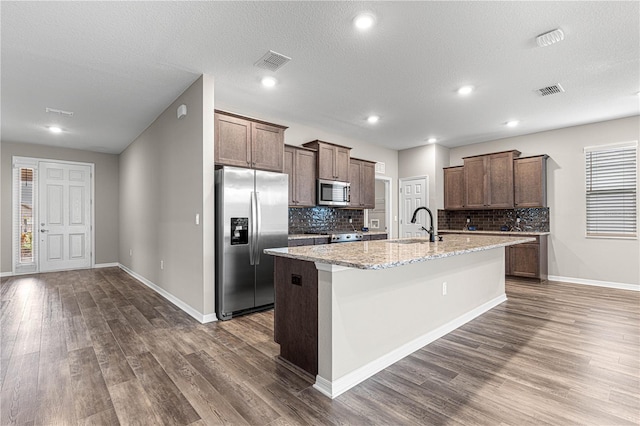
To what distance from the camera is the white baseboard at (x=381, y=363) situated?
81.7 inches

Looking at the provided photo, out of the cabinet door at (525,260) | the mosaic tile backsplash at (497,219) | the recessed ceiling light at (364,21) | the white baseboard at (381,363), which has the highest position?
the recessed ceiling light at (364,21)

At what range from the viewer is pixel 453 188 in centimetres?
692

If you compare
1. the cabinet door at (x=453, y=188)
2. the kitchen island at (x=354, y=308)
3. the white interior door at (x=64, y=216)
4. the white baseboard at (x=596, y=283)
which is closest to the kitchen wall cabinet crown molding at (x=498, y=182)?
the cabinet door at (x=453, y=188)

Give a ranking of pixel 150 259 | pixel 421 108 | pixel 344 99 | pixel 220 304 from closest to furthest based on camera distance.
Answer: pixel 220 304 < pixel 344 99 < pixel 421 108 < pixel 150 259

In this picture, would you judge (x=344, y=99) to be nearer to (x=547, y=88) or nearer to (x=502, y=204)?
(x=547, y=88)

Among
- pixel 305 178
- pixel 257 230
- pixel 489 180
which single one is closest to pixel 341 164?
pixel 305 178

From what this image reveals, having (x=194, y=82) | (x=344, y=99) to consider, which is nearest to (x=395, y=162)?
(x=344, y=99)

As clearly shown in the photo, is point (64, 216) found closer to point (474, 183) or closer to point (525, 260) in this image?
point (474, 183)

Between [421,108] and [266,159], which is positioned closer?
[266,159]

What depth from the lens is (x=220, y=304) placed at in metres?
3.55

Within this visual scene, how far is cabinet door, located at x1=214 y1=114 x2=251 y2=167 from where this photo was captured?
12.6ft

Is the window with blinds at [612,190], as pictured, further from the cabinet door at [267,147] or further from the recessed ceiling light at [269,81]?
the recessed ceiling light at [269,81]

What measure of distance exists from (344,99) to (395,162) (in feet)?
11.8

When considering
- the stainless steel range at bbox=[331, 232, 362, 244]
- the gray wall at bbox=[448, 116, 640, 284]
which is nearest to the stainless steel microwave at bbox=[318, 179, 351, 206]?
the stainless steel range at bbox=[331, 232, 362, 244]
